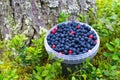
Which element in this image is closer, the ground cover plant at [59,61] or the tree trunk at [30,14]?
the ground cover plant at [59,61]

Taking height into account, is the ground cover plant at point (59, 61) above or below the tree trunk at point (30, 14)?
below

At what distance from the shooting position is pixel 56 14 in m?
2.64

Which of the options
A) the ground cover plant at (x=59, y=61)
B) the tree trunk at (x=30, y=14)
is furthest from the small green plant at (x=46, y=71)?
the tree trunk at (x=30, y=14)

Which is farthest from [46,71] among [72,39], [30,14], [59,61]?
[30,14]

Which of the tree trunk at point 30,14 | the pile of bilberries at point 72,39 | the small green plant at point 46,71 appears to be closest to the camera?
the small green plant at point 46,71

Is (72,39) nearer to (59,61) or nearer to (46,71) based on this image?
(59,61)

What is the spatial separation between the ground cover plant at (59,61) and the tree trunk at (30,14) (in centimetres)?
10

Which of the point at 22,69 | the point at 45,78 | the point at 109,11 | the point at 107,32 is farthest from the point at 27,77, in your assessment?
the point at 109,11

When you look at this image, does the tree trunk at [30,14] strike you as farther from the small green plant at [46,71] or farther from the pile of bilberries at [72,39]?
the small green plant at [46,71]

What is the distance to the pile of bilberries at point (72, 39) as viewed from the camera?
7.40ft

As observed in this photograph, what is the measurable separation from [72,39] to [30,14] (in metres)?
0.46

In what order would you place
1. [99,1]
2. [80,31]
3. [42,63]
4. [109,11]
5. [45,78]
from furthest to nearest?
1. [99,1]
2. [109,11]
3. [42,63]
4. [80,31]
5. [45,78]

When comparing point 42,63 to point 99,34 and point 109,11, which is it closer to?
point 99,34

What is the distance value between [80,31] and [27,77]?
0.58 meters
